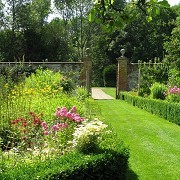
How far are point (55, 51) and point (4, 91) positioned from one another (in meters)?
28.2

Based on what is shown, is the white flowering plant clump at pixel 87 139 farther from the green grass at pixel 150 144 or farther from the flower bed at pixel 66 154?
the green grass at pixel 150 144

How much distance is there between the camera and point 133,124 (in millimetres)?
9914

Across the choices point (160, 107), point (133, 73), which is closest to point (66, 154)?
point (160, 107)

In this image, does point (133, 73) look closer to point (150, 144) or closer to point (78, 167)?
point (150, 144)

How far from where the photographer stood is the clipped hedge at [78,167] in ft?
12.2

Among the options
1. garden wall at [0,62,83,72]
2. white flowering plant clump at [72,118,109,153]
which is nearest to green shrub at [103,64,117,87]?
garden wall at [0,62,83,72]

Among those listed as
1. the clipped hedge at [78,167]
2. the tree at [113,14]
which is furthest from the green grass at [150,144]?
the tree at [113,14]

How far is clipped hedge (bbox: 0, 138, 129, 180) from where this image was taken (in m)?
3.72

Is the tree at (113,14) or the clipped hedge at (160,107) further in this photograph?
the clipped hedge at (160,107)

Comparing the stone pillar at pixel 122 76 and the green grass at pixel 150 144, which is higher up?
the stone pillar at pixel 122 76

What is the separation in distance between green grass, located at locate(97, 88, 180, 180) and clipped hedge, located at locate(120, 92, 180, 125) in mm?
217

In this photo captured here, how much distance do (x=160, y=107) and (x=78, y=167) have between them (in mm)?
7988

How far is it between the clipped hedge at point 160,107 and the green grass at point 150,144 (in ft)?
0.71

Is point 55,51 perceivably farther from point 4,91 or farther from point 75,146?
point 75,146
